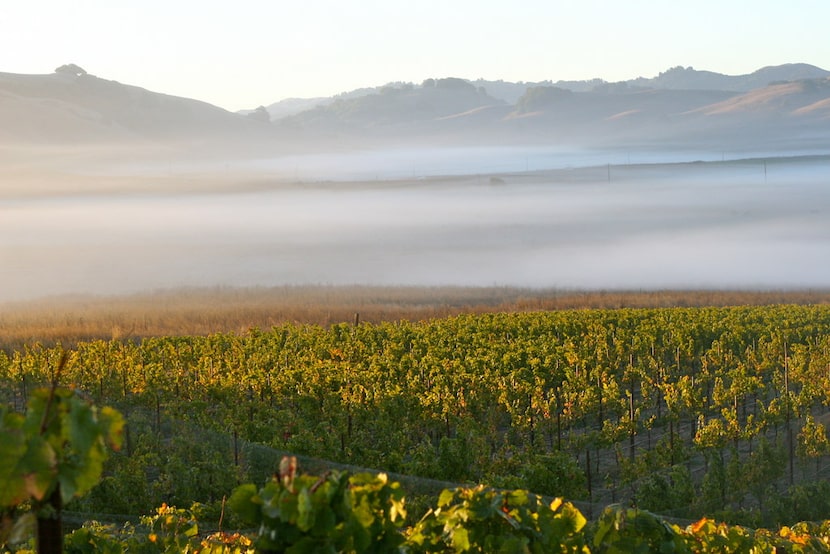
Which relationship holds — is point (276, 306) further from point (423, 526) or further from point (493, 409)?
point (423, 526)

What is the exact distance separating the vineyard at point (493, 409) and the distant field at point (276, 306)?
14.3m

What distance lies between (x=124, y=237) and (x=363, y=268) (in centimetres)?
6220

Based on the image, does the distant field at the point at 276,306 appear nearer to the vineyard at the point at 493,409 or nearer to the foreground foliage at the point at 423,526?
the vineyard at the point at 493,409

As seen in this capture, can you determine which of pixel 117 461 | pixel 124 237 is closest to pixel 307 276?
pixel 124 237

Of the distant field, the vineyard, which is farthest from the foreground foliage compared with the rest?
the distant field

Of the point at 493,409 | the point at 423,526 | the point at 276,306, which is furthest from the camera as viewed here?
the point at 276,306

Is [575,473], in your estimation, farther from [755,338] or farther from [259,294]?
[259,294]

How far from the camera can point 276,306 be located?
61688 millimetres

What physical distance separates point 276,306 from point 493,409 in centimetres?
3640

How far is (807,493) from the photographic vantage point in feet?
66.8

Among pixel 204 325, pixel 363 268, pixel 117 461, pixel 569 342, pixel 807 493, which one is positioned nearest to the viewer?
pixel 807 493

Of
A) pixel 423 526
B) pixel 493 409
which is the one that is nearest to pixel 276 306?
pixel 493 409

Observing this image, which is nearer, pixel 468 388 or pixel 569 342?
pixel 468 388

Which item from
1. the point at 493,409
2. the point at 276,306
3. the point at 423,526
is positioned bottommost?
the point at 276,306
